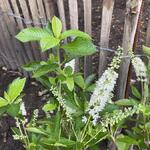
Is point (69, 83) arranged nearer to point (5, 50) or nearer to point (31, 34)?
point (31, 34)

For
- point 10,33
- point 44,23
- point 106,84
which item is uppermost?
point 106,84

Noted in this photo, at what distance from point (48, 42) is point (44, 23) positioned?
1.22m

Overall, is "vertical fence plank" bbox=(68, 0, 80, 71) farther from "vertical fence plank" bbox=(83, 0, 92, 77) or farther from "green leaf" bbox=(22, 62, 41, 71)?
"green leaf" bbox=(22, 62, 41, 71)

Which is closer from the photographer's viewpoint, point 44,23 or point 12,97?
point 12,97

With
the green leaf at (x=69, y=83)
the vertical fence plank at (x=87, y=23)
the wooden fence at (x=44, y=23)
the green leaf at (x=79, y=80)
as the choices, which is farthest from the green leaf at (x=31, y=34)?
the vertical fence plank at (x=87, y=23)

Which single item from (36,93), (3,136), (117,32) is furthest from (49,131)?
(117,32)

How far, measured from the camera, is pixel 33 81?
328cm

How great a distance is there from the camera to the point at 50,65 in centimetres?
160

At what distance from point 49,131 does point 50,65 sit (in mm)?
348

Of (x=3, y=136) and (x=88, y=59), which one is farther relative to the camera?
(x=3, y=136)

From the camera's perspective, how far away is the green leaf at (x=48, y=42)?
58.7 inches

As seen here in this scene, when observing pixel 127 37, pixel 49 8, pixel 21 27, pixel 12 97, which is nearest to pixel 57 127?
pixel 12 97

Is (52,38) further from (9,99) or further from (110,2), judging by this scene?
(110,2)

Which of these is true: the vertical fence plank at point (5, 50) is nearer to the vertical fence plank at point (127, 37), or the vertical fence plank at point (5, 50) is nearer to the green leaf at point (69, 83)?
the vertical fence plank at point (127, 37)
